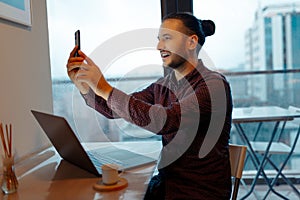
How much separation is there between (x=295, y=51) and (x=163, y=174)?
2126 mm

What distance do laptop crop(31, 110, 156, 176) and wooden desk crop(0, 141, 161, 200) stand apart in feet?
0.10

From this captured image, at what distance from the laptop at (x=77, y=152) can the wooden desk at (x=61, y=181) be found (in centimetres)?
3

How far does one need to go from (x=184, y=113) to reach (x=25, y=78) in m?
0.69

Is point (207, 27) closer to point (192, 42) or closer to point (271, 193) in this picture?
point (192, 42)

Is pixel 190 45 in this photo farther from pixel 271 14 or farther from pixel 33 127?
pixel 271 14

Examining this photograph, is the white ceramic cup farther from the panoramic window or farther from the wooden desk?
the panoramic window

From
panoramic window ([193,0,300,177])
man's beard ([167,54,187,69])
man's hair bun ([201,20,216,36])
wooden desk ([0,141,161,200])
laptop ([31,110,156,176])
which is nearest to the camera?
wooden desk ([0,141,161,200])

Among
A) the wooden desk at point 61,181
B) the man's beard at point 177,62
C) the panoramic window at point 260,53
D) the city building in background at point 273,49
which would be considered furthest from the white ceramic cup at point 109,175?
the city building in background at point 273,49

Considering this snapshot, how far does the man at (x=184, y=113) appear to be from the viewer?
997 mm

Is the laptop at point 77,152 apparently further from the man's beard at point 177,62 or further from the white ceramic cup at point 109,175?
the man's beard at point 177,62

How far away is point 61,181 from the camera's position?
3.34ft

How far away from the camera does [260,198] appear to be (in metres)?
2.77

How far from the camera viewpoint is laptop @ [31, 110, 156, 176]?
991mm

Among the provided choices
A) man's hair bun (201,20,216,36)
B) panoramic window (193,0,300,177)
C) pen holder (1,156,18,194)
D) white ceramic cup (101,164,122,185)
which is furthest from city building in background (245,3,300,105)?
pen holder (1,156,18,194)
